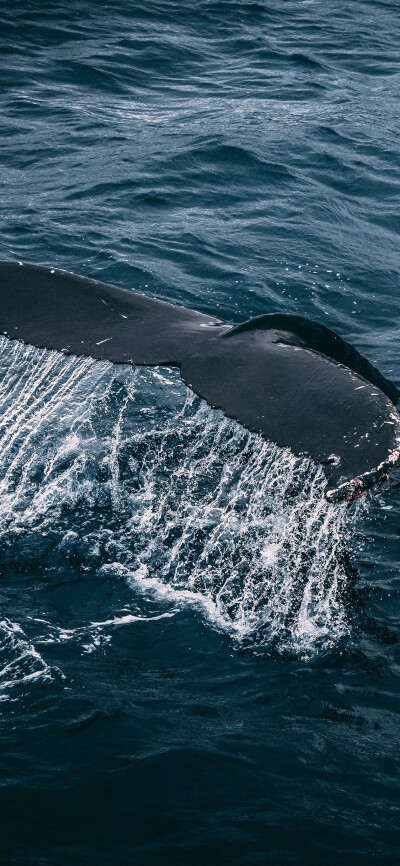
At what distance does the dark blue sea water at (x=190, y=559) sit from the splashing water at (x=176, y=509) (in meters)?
0.02

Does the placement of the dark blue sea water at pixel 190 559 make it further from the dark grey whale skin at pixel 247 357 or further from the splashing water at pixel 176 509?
the dark grey whale skin at pixel 247 357

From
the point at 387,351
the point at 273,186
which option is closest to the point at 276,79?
the point at 273,186

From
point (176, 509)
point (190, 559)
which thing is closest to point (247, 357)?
point (190, 559)

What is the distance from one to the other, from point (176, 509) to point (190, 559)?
1.92 feet

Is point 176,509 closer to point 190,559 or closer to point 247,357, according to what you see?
point 190,559

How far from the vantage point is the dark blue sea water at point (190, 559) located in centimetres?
407

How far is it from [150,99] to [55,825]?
13.3 metres

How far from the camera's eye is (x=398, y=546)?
6.02 metres

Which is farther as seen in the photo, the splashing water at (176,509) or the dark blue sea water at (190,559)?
the splashing water at (176,509)

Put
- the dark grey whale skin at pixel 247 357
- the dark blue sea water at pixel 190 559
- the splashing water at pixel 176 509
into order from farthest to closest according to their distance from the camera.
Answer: the splashing water at pixel 176 509
the dark blue sea water at pixel 190 559
the dark grey whale skin at pixel 247 357

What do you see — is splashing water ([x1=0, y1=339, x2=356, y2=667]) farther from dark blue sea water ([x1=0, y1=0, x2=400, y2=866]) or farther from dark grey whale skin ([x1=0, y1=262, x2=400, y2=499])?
dark grey whale skin ([x1=0, y1=262, x2=400, y2=499])

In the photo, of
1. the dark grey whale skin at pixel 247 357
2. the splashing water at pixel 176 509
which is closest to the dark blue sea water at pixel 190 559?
the splashing water at pixel 176 509

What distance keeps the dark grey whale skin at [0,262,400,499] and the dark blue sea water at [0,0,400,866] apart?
0.53m

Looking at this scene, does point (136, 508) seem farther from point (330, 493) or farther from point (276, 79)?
point (276, 79)
